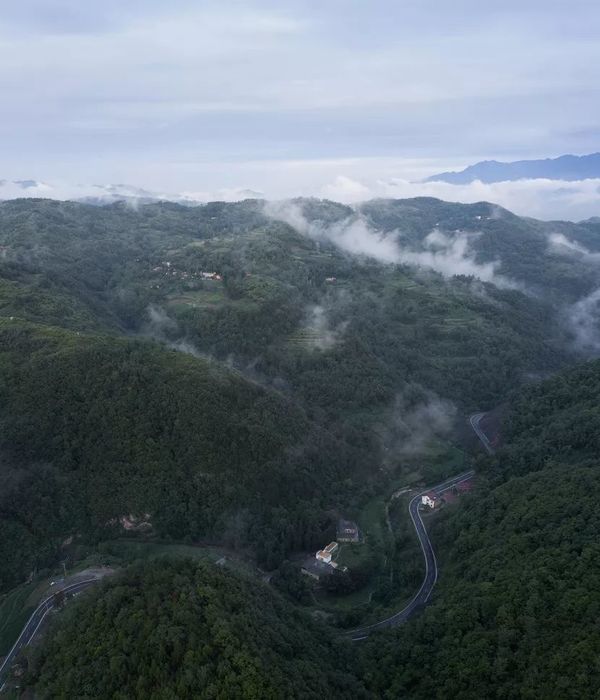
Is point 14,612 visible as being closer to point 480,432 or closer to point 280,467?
point 280,467

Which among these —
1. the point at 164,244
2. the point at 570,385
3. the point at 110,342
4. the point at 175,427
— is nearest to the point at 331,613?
the point at 175,427

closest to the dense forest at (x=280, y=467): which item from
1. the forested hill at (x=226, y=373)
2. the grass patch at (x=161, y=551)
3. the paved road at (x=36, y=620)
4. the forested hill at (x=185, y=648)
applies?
the forested hill at (x=185, y=648)

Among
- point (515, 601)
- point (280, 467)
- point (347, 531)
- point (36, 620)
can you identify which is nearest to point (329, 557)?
point (347, 531)

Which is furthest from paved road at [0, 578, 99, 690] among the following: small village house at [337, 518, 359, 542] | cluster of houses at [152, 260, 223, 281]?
cluster of houses at [152, 260, 223, 281]

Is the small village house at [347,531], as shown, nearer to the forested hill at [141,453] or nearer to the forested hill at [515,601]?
the forested hill at [141,453]

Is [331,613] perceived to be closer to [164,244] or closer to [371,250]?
[164,244]

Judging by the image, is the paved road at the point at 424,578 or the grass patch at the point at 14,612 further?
the paved road at the point at 424,578

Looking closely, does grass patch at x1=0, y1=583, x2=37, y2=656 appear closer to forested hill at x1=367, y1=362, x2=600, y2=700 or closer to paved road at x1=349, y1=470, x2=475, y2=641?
paved road at x1=349, y1=470, x2=475, y2=641
